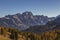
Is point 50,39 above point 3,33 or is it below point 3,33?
below

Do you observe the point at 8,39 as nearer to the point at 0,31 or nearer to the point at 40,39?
the point at 0,31

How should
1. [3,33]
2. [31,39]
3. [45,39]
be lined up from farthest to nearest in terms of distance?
1. [45,39]
2. [31,39]
3. [3,33]

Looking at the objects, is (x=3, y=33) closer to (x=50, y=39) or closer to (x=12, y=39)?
(x=12, y=39)

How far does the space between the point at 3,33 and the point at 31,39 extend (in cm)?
3173

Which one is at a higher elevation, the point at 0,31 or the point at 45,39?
the point at 0,31

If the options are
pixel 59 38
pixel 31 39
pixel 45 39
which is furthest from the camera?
pixel 45 39

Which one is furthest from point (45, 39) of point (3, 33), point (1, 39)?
point (1, 39)

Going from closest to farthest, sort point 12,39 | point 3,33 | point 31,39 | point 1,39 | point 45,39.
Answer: point 1,39, point 12,39, point 3,33, point 31,39, point 45,39

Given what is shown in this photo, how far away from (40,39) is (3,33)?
57.0 metres

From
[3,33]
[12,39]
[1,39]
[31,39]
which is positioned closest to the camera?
[1,39]

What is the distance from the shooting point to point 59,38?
184m

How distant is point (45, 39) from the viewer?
7761 inches

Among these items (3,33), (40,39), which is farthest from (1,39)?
(40,39)

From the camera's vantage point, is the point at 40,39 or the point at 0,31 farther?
the point at 40,39
